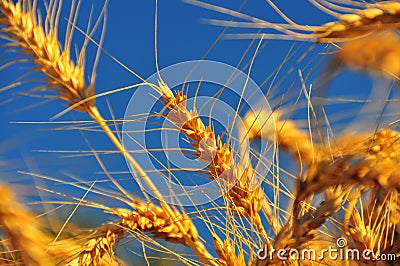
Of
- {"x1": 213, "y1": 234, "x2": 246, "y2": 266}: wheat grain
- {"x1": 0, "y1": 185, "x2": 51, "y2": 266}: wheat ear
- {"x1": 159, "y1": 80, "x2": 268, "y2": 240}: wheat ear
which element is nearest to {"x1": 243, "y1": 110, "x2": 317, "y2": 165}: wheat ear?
{"x1": 159, "y1": 80, "x2": 268, "y2": 240}: wheat ear

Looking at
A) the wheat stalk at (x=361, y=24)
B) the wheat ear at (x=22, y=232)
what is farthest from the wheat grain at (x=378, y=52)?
the wheat ear at (x=22, y=232)

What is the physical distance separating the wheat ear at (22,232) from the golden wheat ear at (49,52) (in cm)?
64

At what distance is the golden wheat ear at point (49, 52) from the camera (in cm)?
128

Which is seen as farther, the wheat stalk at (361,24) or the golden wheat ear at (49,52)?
the golden wheat ear at (49,52)

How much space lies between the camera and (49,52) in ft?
4.25

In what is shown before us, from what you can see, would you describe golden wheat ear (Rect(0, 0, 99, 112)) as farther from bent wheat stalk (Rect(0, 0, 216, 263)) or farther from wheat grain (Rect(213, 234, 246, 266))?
wheat grain (Rect(213, 234, 246, 266))

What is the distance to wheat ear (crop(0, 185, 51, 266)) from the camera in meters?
0.59

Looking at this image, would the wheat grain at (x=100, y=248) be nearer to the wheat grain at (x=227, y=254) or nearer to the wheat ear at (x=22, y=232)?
the wheat grain at (x=227, y=254)

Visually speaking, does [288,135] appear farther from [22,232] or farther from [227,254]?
[22,232]

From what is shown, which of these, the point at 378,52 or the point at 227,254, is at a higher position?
the point at 378,52

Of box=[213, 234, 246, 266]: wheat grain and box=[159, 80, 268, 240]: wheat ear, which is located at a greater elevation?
box=[159, 80, 268, 240]: wheat ear

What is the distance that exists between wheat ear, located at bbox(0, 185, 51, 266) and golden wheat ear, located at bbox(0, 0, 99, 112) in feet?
2.09

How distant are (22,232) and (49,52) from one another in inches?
30.1

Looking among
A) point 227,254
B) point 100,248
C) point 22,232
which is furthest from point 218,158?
point 22,232
